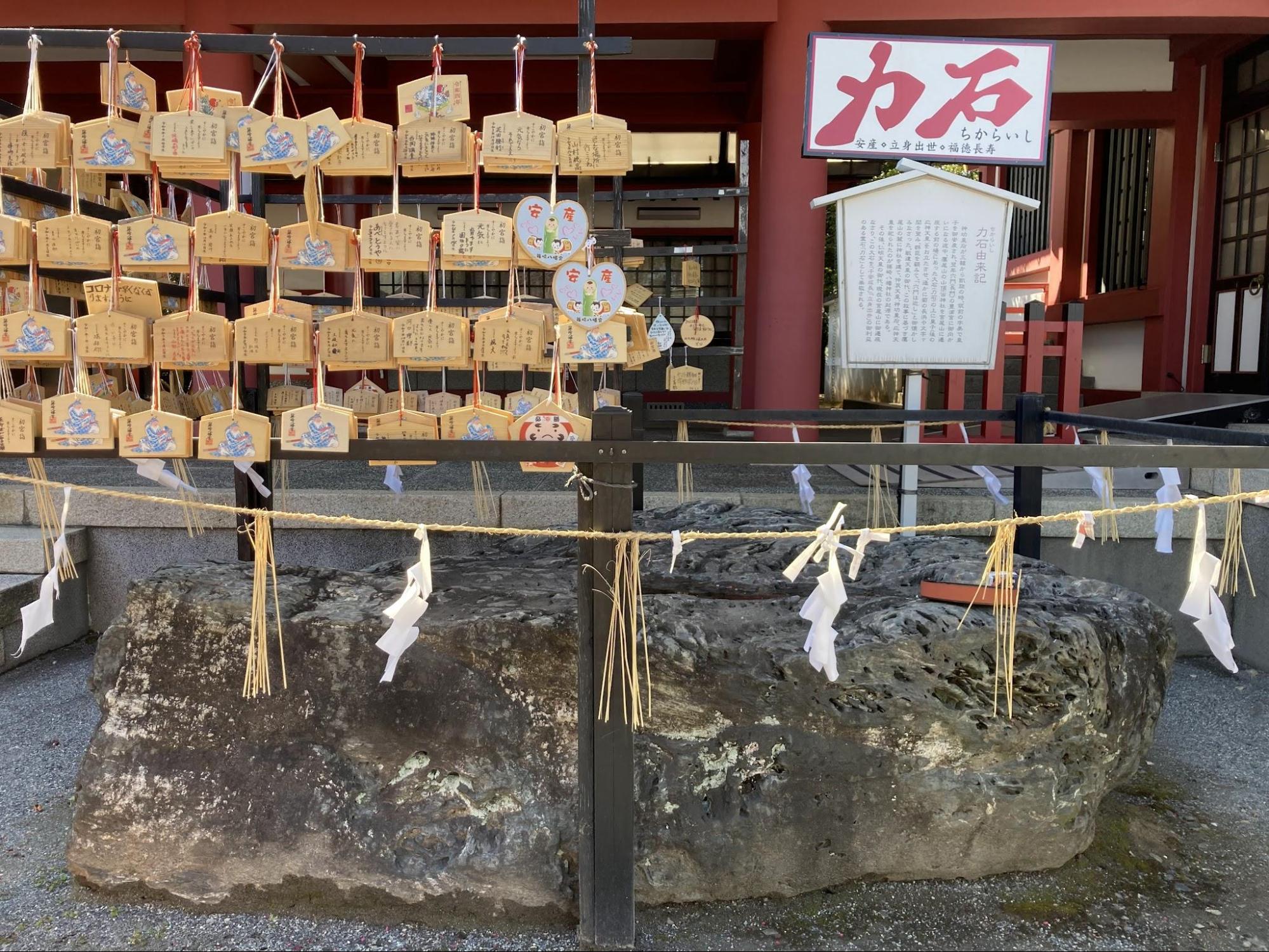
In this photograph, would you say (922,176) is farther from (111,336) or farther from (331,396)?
(111,336)

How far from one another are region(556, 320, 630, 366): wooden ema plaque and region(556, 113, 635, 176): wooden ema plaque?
409 mm

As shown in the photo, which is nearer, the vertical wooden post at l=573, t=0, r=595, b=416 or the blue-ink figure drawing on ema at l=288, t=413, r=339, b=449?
the blue-ink figure drawing on ema at l=288, t=413, r=339, b=449

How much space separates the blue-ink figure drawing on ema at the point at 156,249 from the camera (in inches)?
96.7

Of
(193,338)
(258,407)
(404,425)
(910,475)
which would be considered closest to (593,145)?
(404,425)

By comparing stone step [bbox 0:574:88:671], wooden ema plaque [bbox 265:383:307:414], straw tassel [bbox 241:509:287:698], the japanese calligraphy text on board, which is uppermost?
the japanese calligraphy text on board

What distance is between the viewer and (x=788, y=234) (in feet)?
20.1

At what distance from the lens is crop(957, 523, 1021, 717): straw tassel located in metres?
2.14

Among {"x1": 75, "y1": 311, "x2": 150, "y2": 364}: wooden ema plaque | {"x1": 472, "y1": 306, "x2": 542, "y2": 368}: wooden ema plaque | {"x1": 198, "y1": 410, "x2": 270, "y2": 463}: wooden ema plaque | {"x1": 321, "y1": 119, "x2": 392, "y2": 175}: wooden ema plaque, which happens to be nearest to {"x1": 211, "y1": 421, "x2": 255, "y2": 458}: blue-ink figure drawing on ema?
{"x1": 198, "y1": 410, "x2": 270, "y2": 463}: wooden ema plaque

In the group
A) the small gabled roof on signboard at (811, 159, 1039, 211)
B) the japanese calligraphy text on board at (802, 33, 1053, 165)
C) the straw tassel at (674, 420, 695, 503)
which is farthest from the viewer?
the straw tassel at (674, 420, 695, 503)

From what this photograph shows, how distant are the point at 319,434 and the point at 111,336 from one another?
680 mm

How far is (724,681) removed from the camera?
2.35 m

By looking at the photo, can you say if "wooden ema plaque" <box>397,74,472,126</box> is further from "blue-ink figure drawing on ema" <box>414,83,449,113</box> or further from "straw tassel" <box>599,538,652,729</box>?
"straw tassel" <box>599,538,652,729</box>

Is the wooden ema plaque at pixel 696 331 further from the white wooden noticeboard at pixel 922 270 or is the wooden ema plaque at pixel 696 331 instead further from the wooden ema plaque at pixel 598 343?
the wooden ema plaque at pixel 598 343

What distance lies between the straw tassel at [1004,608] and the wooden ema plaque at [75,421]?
216cm
